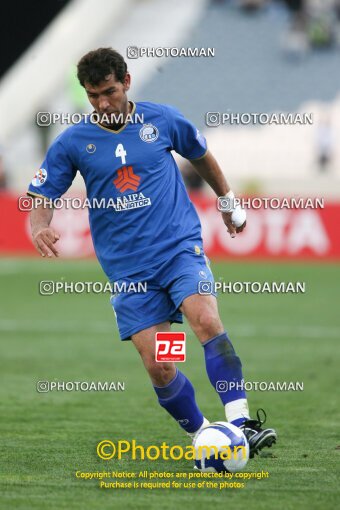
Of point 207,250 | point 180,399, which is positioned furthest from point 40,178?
point 207,250

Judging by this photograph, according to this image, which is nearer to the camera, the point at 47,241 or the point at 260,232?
the point at 47,241

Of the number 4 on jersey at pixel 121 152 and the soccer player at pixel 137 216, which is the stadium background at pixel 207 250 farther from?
the number 4 on jersey at pixel 121 152

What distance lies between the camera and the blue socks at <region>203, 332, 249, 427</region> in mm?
6266

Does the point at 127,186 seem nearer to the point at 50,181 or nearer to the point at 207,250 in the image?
the point at 50,181

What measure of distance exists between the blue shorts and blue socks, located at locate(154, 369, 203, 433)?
1.21 ft

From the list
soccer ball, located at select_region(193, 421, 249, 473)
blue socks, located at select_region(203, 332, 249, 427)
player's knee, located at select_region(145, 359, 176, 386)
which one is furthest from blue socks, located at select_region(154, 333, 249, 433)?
player's knee, located at select_region(145, 359, 176, 386)

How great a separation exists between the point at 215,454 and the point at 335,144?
23.6 metres

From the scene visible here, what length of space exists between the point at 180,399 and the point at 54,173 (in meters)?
1.49

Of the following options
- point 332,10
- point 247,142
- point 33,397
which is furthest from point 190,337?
point 332,10

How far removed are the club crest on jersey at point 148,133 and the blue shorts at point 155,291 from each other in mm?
690

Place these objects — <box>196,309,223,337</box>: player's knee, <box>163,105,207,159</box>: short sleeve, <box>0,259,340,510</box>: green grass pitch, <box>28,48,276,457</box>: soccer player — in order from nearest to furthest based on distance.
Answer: <box>0,259,340,510</box>: green grass pitch → <box>196,309,223,337</box>: player's knee → <box>28,48,276,457</box>: soccer player → <box>163,105,207,159</box>: short sleeve

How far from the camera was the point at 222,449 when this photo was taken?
19.8 feet

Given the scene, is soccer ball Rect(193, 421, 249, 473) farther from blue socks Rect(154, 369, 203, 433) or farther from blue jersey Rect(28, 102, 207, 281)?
blue jersey Rect(28, 102, 207, 281)

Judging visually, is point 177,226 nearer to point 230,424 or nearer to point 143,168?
point 143,168
